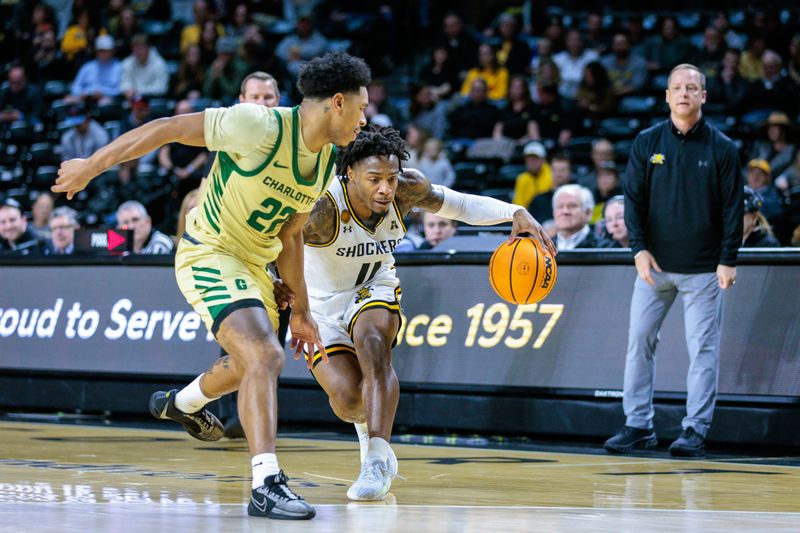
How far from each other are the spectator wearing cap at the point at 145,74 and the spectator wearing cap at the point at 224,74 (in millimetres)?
1196

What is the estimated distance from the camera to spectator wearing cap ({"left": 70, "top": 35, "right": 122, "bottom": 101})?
59.5ft

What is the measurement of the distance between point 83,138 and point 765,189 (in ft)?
29.7

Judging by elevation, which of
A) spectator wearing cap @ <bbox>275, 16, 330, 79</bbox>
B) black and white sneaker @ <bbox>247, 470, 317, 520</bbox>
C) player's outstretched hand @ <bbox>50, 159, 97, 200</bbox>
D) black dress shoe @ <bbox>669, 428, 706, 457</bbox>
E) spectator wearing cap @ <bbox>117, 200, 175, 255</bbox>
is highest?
spectator wearing cap @ <bbox>275, 16, 330, 79</bbox>

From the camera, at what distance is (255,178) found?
5.43 meters

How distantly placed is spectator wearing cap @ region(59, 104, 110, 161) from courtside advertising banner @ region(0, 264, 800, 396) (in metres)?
5.99

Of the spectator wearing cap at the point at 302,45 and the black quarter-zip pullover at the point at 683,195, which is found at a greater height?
the spectator wearing cap at the point at 302,45

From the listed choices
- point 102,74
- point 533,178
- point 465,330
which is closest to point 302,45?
point 102,74

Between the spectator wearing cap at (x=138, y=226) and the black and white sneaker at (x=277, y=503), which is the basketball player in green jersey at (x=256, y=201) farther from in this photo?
the spectator wearing cap at (x=138, y=226)

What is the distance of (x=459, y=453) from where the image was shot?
803 cm

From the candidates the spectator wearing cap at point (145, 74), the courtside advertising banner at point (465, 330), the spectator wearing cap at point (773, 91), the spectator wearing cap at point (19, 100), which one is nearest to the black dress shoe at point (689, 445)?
the courtside advertising banner at point (465, 330)

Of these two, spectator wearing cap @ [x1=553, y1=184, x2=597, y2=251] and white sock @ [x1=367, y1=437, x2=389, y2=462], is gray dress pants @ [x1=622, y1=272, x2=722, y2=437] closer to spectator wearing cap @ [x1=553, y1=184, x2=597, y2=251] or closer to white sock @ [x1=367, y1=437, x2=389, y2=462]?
spectator wearing cap @ [x1=553, y1=184, x2=597, y2=251]

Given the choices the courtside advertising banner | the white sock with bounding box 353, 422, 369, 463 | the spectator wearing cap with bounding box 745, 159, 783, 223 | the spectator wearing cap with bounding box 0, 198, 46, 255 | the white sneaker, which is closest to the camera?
the white sneaker

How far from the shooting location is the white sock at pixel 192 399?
6.55 meters

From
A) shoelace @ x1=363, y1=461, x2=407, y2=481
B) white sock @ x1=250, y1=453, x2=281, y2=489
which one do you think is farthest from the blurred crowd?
white sock @ x1=250, y1=453, x2=281, y2=489
